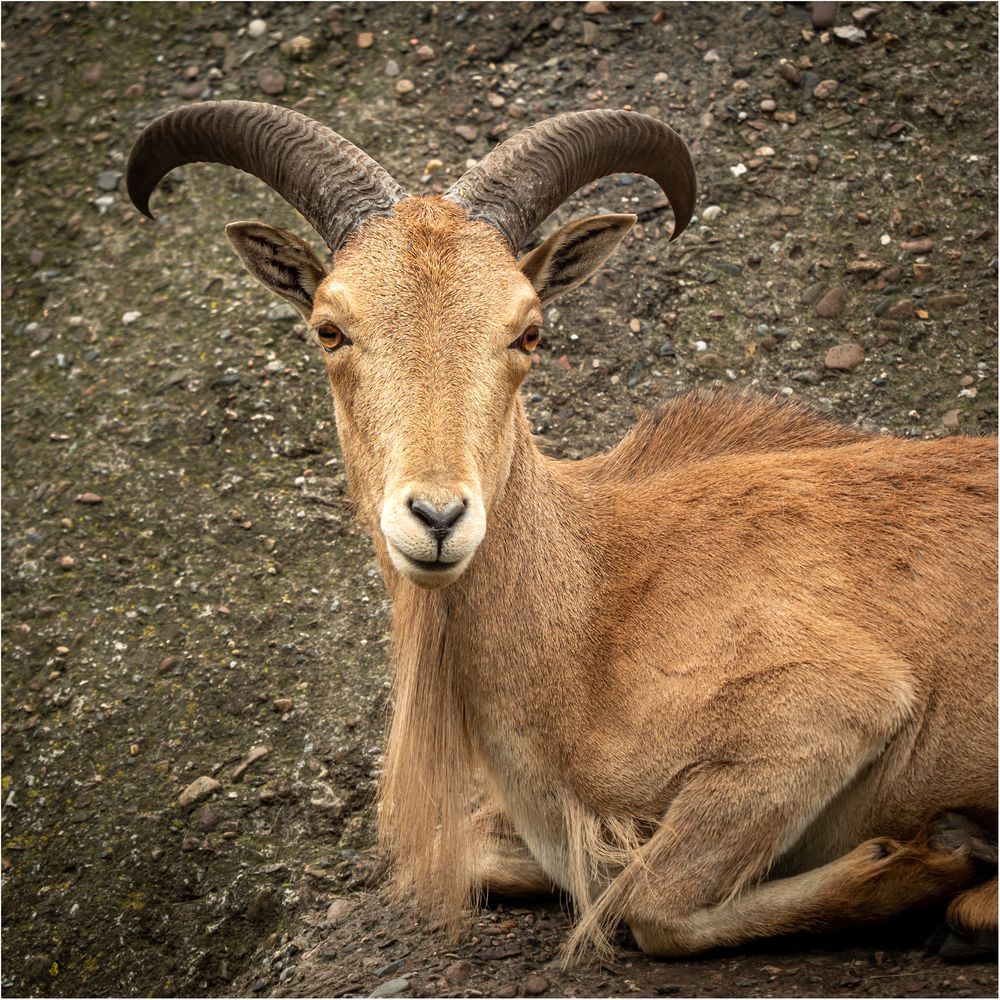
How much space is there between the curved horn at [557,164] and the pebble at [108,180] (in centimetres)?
659

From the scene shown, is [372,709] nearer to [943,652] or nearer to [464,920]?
[464,920]

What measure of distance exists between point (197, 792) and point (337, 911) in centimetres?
137

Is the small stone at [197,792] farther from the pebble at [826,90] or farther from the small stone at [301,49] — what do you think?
the pebble at [826,90]

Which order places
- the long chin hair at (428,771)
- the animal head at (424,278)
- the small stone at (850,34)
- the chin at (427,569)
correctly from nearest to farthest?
the chin at (427,569), the animal head at (424,278), the long chin hair at (428,771), the small stone at (850,34)

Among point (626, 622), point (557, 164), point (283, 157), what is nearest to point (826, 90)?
point (557, 164)

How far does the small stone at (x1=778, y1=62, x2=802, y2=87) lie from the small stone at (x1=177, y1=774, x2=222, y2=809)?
7.44 meters

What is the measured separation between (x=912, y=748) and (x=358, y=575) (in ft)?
14.3

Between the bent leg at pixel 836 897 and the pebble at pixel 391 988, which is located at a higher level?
the bent leg at pixel 836 897

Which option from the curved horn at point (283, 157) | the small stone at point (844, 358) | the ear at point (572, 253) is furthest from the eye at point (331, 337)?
the small stone at point (844, 358)

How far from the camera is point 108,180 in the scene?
11.6 m

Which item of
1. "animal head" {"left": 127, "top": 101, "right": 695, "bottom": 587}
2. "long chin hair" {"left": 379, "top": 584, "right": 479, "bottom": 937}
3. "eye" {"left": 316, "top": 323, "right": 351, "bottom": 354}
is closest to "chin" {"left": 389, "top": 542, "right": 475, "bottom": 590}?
"animal head" {"left": 127, "top": 101, "right": 695, "bottom": 587}

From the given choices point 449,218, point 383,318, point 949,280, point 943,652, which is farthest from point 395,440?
point 949,280

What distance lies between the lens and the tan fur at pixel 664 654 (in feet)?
18.2

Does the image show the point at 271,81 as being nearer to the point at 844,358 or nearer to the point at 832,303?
the point at 832,303
